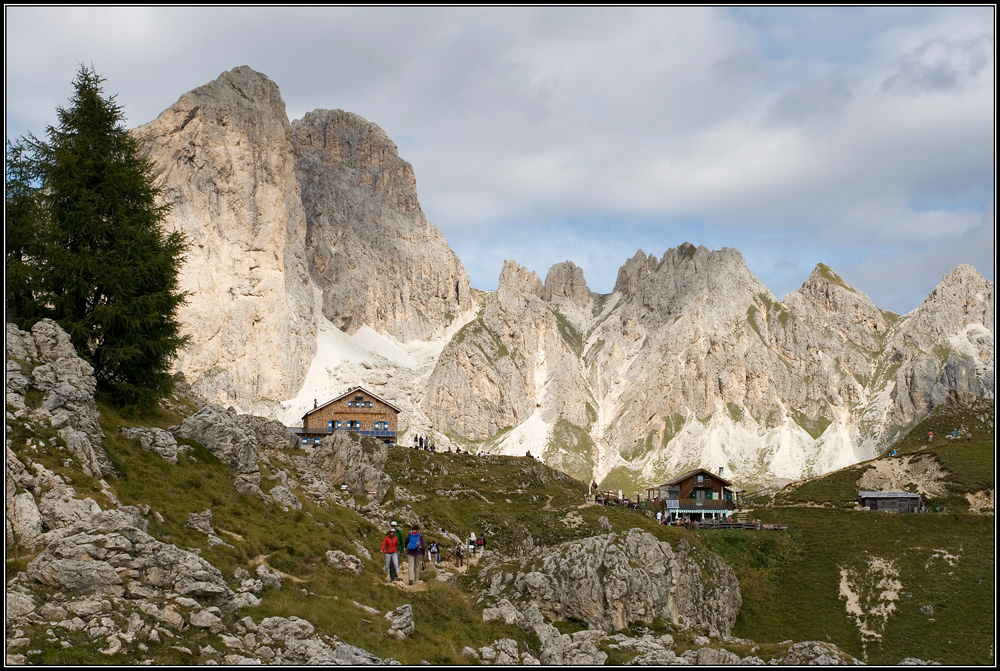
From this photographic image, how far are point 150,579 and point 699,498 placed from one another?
88.5m

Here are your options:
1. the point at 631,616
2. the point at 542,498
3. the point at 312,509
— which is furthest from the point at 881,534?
the point at 312,509

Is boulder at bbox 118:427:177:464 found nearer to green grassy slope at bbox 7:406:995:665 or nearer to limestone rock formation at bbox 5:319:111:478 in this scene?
green grassy slope at bbox 7:406:995:665

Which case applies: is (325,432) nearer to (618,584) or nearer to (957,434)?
(618,584)

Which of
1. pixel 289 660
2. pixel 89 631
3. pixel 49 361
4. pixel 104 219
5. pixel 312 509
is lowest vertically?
pixel 289 660

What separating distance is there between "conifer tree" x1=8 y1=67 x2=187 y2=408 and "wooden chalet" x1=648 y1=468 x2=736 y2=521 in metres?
76.6

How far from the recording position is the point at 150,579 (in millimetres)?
22531

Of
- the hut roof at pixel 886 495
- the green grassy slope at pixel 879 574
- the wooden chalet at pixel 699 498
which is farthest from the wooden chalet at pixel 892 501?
the wooden chalet at pixel 699 498

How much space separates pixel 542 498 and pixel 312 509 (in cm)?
4408

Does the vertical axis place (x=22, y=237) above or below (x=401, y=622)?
above

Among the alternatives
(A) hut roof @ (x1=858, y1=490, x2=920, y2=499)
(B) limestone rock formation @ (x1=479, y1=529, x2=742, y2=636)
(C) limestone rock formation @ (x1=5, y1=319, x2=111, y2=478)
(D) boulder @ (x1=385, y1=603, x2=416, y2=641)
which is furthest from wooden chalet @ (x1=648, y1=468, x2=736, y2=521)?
(C) limestone rock formation @ (x1=5, y1=319, x2=111, y2=478)

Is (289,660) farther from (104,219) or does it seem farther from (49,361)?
(104,219)

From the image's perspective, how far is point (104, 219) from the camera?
3606cm

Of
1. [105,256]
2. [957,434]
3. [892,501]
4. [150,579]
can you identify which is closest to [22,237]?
[105,256]

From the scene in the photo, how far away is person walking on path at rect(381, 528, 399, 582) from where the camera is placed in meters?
33.6
